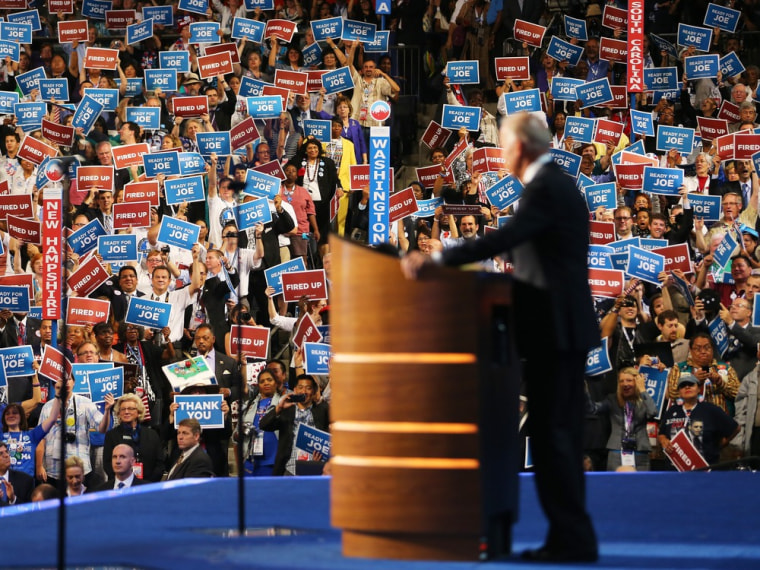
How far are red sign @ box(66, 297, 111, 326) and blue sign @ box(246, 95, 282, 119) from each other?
2909 millimetres

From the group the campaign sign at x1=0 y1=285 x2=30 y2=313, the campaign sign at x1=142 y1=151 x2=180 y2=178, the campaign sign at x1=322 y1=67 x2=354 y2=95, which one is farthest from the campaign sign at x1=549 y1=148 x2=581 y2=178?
the campaign sign at x1=0 y1=285 x2=30 y2=313

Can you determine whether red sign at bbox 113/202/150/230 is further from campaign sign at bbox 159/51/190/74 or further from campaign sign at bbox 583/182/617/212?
campaign sign at bbox 583/182/617/212

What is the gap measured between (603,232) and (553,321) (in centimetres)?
736

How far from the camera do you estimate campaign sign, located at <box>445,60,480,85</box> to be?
542 inches

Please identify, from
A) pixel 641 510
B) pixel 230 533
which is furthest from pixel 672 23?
pixel 230 533

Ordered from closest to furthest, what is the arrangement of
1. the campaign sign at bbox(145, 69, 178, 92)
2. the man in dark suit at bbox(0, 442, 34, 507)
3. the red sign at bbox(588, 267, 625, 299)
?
the man in dark suit at bbox(0, 442, 34, 507), the red sign at bbox(588, 267, 625, 299), the campaign sign at bbox(145, 69, 178, 92)

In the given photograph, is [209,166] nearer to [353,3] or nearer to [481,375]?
[353,3]

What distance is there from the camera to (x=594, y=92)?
13281mm

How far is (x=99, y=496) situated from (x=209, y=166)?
22.5 feet

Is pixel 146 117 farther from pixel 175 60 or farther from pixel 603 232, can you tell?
pixel 603 232

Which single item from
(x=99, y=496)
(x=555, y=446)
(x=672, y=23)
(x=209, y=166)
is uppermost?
(x=672, y=23)

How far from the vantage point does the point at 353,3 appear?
49.4 ft

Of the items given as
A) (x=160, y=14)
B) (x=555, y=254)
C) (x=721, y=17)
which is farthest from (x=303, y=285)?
(x=555, y=254)

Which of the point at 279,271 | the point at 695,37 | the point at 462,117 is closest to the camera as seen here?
the point at 279,271
